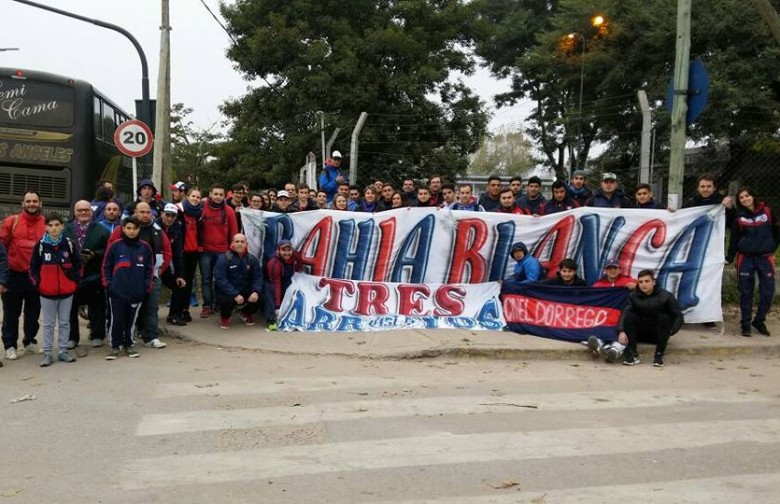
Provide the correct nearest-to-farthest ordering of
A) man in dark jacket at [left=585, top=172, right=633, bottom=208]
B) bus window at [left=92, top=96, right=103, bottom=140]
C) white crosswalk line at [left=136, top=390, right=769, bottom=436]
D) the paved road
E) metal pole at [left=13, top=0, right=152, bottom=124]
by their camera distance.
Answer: the paved road → white crosswalk line at [left=136, top=390, right=769, bottom=436] → man in dark jacket at [left=585, top=172, right=633, bottom=208] → metal pole at [left=13, top=0, right=152, bottom=124] → bus window at [left=92, top=96, right=103, bottom=140]

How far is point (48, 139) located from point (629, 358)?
12177mm

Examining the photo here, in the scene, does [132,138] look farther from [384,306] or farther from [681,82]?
[681,82]

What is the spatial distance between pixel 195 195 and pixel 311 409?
4.33m

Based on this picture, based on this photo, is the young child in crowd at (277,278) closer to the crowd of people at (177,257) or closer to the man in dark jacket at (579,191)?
the crowd of people at (177,257)

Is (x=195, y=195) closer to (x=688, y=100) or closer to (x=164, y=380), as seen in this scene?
(x=164, y=380)

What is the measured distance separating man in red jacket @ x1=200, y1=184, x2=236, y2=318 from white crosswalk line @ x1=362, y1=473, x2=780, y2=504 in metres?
5.83

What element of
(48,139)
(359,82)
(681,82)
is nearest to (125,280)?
(681,82)

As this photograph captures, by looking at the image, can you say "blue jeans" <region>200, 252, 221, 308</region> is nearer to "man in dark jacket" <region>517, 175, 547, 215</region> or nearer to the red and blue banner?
the red and blue banner

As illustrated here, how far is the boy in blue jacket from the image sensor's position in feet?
24.5

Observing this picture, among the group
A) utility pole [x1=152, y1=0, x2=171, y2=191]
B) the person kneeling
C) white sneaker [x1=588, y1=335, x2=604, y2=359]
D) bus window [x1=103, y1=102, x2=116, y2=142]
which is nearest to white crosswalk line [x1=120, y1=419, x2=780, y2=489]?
white sneaker [x1=588, y1=335, x2=604, y2=359]

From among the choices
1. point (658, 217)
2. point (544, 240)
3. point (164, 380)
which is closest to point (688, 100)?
point (658, 217)

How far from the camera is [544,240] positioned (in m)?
9.52

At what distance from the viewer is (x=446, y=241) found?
31.2ft

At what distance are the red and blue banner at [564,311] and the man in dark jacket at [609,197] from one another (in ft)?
5.85
